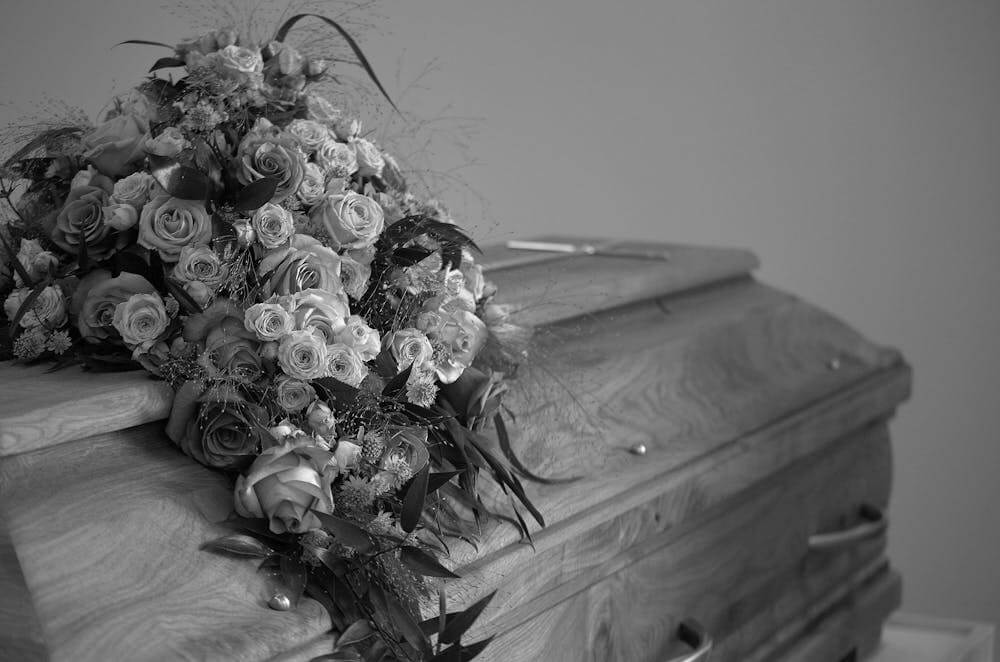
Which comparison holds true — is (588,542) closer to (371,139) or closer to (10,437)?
(371,139)

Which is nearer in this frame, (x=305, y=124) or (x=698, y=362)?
(x=305, y=124)

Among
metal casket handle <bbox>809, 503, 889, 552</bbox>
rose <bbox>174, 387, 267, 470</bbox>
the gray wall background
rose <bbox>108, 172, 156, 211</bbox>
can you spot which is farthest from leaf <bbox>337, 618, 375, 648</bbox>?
the gray wall background

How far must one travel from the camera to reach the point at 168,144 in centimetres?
133

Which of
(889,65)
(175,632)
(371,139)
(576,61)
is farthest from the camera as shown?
(889,65)

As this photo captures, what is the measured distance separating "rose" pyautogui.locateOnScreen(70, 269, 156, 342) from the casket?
0.07 metres

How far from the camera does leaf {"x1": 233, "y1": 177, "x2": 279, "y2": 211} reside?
1.30m

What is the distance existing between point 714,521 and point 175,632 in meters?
1.12

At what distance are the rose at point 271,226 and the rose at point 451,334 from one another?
207mm

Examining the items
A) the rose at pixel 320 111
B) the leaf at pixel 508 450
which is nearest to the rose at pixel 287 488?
the leaf at pixel 508 450

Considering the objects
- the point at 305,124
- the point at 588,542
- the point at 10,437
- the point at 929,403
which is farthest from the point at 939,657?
the point at 10,437

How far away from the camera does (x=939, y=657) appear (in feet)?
9.05

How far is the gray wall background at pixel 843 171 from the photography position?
13.4ft

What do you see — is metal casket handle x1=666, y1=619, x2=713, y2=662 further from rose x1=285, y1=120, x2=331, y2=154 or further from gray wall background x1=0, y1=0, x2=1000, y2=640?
gray wall background x1=0, y1=0, x2=1000, y2=640

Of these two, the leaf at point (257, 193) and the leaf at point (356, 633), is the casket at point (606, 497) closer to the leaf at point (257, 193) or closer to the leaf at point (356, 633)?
the leaf at point (356, 633)
